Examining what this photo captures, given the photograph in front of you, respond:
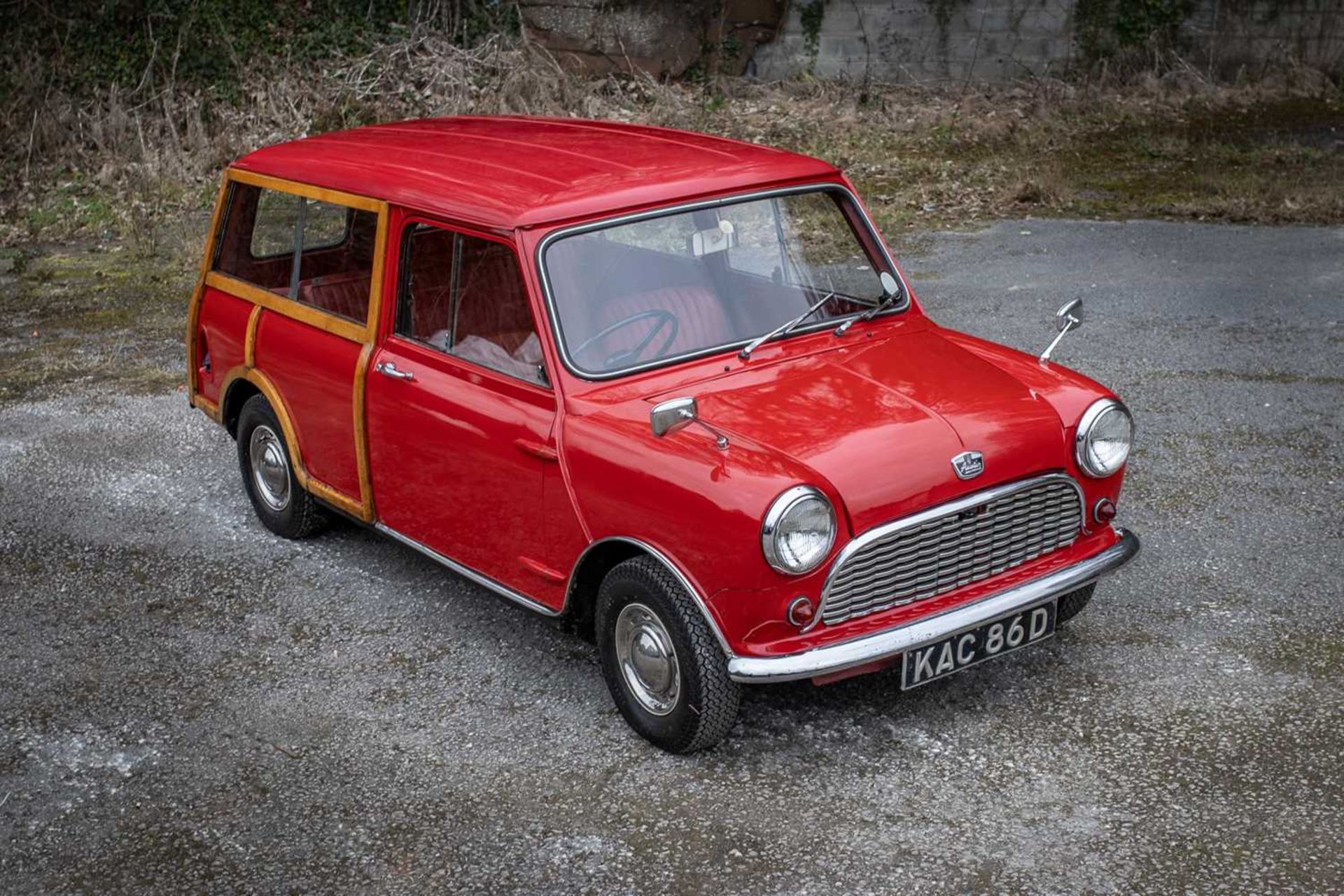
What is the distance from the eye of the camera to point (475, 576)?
4.83 meters

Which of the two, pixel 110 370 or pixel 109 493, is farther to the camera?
pixel 110 370

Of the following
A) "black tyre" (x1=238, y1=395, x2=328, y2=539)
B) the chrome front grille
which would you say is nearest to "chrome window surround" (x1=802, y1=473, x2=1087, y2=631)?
the chrome front grille

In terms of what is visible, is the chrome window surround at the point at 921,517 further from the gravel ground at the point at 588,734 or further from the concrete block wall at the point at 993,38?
the concrete block wall at the point at 993,38

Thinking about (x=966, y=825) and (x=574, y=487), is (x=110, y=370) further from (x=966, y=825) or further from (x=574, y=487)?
(x=966, y=825)

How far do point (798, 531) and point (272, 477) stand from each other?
2989 mm

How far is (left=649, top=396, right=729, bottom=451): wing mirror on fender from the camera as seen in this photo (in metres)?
3.99

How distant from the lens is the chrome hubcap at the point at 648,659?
13.6 feet

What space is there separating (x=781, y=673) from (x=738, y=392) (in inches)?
37.8

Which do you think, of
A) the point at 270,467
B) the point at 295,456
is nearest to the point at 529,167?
the point at 295,456

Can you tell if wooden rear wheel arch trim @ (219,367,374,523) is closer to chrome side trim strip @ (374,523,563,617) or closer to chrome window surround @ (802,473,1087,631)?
chrome side trim strip @ (374,523,563,617)

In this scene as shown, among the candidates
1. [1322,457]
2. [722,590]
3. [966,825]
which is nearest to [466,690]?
[722,590]

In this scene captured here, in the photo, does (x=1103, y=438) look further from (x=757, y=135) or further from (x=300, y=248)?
(x=757, y=135)

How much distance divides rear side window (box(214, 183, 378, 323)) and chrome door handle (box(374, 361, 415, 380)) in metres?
0.26

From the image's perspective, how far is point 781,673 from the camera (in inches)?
150
